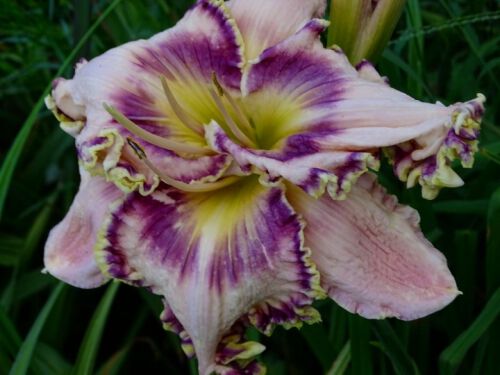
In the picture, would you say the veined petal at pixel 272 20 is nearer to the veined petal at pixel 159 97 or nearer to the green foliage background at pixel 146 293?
the veined petal at pixel 159 97

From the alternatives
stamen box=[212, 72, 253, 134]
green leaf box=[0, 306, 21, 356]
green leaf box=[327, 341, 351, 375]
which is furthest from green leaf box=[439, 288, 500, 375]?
green leaf box=[0, 306, 21, 356]

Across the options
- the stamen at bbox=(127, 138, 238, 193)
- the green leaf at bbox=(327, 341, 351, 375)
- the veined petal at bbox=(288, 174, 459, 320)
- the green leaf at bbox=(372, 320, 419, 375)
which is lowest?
the green leaf at bbox=(327, 341, 351, 375)

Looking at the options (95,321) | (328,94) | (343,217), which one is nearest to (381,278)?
(343,217)

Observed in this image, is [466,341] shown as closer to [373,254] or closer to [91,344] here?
[373,254]

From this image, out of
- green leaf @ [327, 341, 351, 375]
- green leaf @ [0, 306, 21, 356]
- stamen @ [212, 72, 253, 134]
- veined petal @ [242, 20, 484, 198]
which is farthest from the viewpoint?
green leaf @ [0, 306, 21, 356]

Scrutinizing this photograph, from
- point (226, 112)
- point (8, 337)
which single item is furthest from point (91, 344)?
point (226, 112)

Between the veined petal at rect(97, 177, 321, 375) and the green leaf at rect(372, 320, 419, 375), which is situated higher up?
the veined petal at rect(97, 177, 321, 375)

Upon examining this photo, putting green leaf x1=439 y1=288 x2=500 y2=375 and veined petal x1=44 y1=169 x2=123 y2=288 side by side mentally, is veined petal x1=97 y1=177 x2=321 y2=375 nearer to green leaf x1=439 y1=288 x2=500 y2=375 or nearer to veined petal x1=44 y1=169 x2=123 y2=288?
veined petal x1=44 y1=169 x2=123 y2=288
